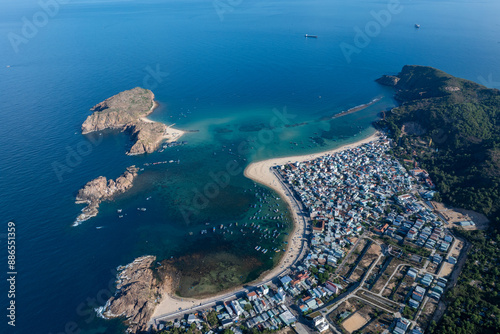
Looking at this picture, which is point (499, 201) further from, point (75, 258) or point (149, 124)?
point (149, 124)

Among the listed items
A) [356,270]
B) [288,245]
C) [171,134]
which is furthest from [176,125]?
[356,270]

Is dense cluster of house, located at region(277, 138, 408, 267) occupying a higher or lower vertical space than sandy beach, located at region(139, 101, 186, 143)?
lower

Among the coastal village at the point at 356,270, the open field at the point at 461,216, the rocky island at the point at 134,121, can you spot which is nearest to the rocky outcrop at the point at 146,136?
the rocky island at the point at 134,121

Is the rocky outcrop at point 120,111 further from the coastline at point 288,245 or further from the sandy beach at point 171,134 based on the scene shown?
the coastline at point 288,245

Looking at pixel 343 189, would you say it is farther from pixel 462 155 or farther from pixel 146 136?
pixel 146 136

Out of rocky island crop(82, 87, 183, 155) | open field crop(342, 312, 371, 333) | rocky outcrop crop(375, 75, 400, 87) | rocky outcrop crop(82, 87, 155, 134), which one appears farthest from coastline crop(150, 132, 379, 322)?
rocky outcrop crop(82, 87, 155, 134)

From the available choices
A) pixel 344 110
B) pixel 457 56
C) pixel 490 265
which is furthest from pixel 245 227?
Result: pixel 457 56

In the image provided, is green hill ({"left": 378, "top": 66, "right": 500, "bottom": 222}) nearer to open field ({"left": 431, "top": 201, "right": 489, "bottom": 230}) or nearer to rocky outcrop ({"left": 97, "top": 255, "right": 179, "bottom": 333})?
open field ({"left": 431, "top": 201, "right": 489, "bottom": 230})
